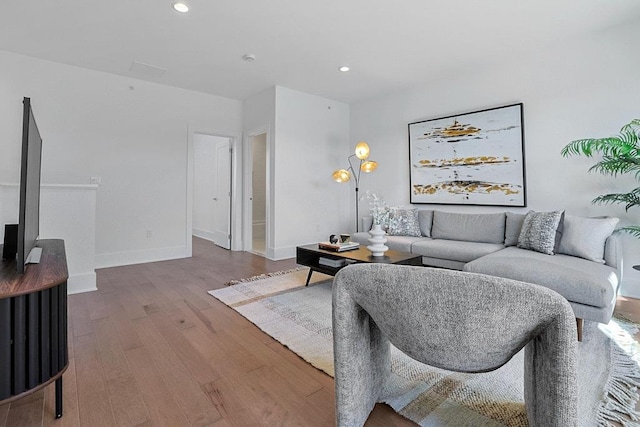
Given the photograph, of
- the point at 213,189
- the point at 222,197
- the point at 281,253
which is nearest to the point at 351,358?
the point at 281,253

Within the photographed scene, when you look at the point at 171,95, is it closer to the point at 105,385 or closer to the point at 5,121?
the point at 5,121

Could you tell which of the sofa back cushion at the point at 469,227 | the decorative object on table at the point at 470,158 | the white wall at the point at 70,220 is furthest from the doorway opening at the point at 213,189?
the sofa back cushion at the point at 469,227

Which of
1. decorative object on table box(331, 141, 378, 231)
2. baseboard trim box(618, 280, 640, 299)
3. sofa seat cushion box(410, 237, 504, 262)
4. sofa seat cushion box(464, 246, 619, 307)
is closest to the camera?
sofa seat cushion box(464, 246, 619, 307)

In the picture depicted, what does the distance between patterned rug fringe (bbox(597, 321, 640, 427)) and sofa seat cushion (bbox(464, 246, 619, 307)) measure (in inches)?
10.7

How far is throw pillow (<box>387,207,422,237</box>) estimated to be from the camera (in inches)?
163

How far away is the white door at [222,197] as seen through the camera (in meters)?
5.59

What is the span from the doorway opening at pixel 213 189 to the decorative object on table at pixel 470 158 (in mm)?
3203

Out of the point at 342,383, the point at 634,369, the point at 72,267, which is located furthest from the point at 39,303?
the point at 634,369

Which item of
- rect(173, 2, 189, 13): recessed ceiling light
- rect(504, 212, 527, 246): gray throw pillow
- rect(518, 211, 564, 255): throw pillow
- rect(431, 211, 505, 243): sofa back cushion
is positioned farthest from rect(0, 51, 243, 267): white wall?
rect(518, 211, 564, 255): throw pillow

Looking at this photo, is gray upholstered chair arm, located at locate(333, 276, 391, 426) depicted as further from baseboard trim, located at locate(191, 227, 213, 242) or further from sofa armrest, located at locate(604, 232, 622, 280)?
baseboard trim, located at locate(191, 227, 213, 242)

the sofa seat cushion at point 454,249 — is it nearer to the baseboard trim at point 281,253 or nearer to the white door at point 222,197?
the baseboard trim at point 281,253

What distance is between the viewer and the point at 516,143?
3680 millimetres

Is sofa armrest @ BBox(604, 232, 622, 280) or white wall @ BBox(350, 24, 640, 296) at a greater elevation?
white wall @ BBox(350, 24, 640, 296)

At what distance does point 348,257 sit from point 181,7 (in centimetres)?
261
